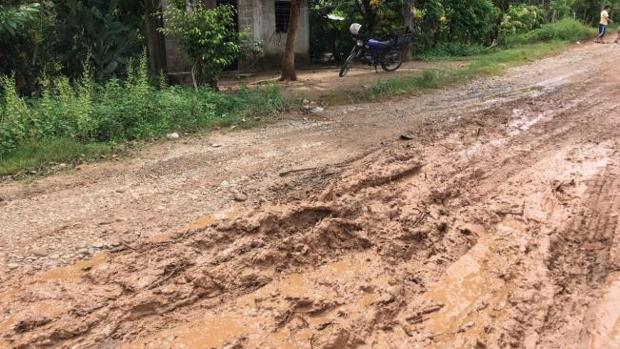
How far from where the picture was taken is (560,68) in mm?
13055

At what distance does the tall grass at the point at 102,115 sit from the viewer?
6.36 meters

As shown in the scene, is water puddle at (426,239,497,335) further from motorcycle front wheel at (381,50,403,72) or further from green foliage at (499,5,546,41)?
green foliage at (499,5,546,41)

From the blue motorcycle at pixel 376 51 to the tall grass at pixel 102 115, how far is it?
15.7 feet

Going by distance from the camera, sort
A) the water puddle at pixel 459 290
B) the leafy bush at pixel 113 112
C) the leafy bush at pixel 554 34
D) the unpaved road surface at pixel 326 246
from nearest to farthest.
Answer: the unpaved road surface at pixel 326 246
the water puddle at pixel 459 290
the leafy bush at pixel 113 112
the leafy bush at pixel 554 34

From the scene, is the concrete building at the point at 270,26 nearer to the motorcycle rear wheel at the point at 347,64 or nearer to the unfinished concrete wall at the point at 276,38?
the unfinished concrete wall at the point at 276,38

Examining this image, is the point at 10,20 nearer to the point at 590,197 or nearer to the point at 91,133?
the point at 91,133

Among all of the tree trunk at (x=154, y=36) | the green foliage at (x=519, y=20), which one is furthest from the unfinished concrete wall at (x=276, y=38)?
the green foliage at (x=519, y=20)

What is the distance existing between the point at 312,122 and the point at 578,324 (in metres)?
5.35

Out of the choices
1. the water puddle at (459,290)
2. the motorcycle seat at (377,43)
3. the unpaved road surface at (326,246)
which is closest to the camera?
the unpaved road surface at (326,246)

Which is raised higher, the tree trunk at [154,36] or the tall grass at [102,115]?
the tree trunk at [154,36]

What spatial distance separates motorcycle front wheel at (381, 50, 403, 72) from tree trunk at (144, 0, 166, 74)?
5259 mm

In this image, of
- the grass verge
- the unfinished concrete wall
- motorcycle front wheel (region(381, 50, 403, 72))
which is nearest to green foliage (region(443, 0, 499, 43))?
the grass verge

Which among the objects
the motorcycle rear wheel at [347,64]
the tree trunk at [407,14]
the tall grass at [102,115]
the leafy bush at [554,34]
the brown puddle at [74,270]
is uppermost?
the tree trunk at [407,14]

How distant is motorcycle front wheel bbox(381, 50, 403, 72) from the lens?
43.4 feet
